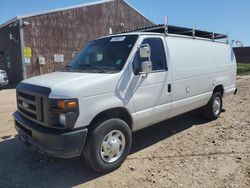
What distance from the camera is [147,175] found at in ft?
13.2

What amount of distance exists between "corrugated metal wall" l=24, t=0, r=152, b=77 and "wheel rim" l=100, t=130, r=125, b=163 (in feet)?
46.7

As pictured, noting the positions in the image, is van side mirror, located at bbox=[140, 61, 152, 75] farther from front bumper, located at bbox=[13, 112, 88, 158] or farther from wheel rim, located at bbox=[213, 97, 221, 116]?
wheel rim, located at bbox=[213, 97, 221, 116]

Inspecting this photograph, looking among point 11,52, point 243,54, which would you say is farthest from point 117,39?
point 243,54

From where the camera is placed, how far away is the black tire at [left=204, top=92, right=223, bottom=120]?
680 cm

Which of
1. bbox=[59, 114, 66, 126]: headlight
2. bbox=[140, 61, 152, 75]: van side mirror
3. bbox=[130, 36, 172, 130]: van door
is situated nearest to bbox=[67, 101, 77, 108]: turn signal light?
bbox=[59, 114, 66, 126]: headlight

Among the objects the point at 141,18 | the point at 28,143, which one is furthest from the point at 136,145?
the point at 141,18

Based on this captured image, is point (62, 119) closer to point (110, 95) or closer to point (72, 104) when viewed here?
point (72, 104)

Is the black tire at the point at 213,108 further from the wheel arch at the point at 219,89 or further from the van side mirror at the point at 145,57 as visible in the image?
the van side mirror at the point at 145,57

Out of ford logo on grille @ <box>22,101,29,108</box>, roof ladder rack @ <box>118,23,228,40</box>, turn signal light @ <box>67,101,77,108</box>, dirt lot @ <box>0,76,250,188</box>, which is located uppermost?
roof ladder rack @ <box>118,23,228,40</box>

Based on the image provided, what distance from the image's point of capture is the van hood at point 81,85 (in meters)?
3.57

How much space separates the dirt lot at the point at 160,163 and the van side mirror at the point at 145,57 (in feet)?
5.27

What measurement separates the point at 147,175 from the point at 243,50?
3702 centimetres

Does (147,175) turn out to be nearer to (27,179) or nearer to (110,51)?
(27,179)

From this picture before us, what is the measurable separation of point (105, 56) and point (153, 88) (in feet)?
3.48
